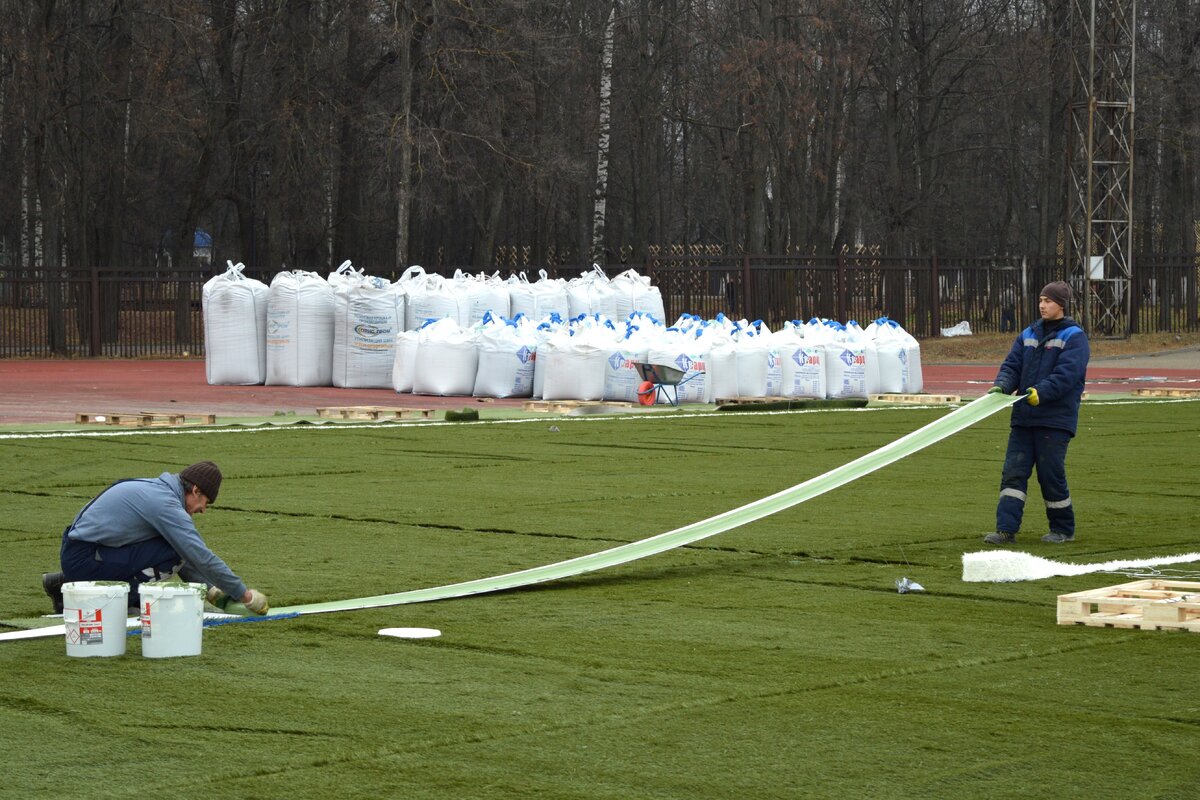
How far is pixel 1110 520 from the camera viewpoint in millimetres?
11547

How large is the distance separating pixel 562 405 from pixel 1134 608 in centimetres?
1420

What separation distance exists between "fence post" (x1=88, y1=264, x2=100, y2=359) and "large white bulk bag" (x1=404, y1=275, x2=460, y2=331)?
37.8 feet

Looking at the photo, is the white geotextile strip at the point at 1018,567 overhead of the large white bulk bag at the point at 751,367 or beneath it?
beneath

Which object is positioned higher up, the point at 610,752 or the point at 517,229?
the point at 517,229

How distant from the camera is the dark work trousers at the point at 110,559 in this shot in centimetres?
736

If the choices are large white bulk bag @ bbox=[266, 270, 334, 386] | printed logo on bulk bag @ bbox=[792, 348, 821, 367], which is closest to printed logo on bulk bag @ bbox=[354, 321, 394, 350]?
large white bulk bag @ bbox=[266, 270, 334, 386]

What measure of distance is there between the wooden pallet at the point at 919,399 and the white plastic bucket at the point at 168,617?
1719 cm

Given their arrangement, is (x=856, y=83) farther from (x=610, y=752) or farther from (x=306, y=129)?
(x=610, y=752)

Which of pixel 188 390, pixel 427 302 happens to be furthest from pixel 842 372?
pixel 188 390

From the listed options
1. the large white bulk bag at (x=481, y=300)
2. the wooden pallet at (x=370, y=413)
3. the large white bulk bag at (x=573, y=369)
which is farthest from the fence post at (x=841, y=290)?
the wooden pallet at (x=370, y=413)

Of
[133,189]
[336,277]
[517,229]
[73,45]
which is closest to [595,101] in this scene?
[517,229]

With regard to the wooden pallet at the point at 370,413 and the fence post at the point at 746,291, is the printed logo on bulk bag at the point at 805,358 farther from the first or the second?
the fence post at the point at 746,291

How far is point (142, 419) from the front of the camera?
1894 cm

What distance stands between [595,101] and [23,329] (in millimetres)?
18170
